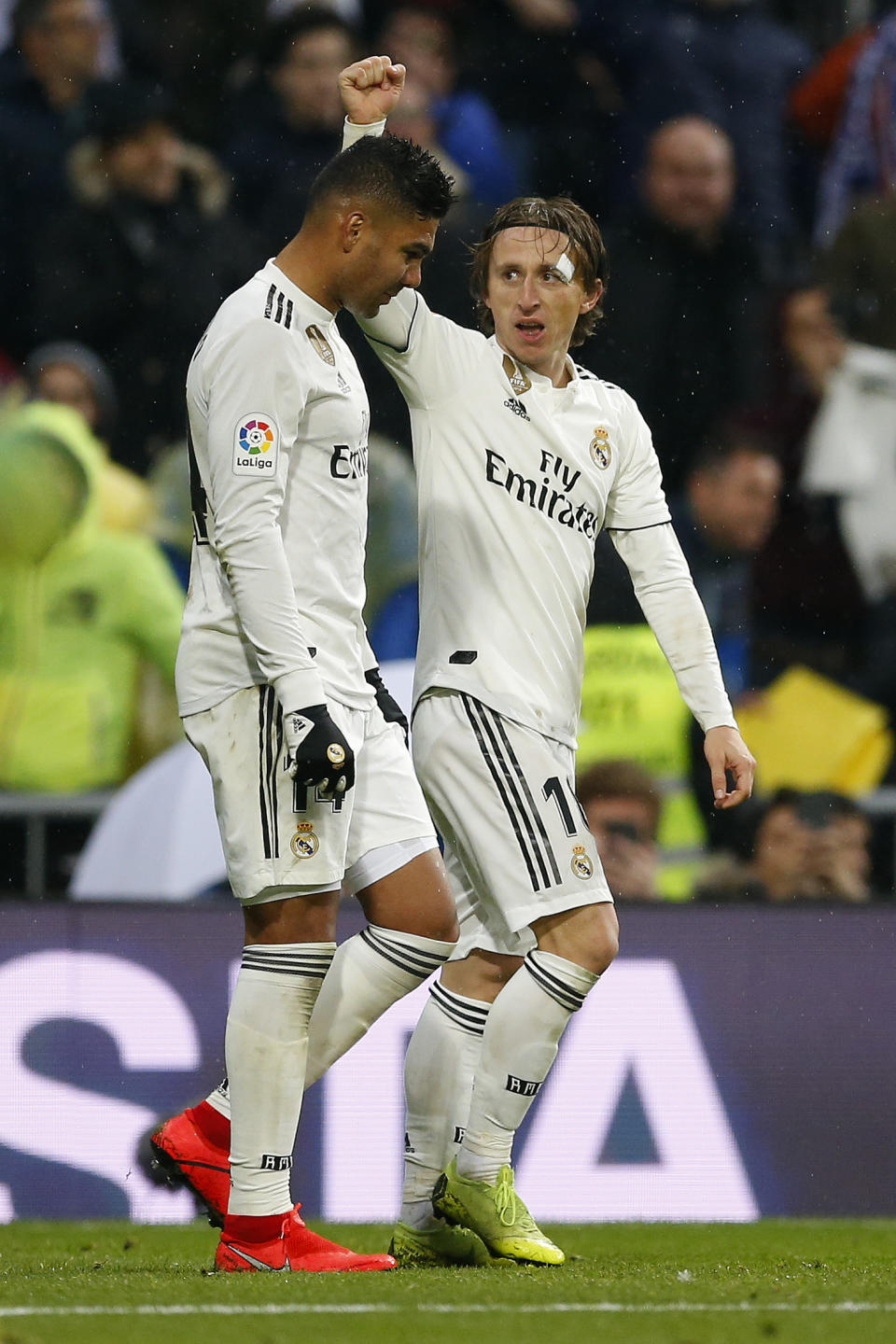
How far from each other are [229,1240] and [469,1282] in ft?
1.37

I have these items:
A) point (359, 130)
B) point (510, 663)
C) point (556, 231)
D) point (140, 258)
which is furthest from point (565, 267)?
point (140, 258)

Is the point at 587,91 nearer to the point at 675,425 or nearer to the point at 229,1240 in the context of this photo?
the point at 675,425

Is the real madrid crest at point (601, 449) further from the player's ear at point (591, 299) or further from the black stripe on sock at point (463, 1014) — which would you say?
the black stripe on sock at point (463, 1014)

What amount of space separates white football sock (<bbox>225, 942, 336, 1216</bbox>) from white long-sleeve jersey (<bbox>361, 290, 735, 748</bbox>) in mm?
668

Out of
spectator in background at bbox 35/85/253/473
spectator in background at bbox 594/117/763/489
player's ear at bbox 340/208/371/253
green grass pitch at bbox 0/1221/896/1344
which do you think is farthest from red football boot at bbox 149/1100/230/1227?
spectator in background at bbox 594/117/763/489

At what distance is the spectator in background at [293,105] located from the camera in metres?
6.76

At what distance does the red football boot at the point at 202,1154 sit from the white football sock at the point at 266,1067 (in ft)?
0.66

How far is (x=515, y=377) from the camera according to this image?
3.99m

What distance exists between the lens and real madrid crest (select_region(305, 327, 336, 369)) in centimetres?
353

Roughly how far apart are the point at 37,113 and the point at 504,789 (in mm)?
3972

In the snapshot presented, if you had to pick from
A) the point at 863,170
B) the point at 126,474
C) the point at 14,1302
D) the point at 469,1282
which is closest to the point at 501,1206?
the point at 469,1282

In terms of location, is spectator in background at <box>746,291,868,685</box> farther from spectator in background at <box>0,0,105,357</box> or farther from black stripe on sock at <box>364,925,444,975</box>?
black stripe on sock at <box>364,925,444,975</box>

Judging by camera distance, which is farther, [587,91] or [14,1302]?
[587,91]

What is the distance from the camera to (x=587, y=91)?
6828 mm
